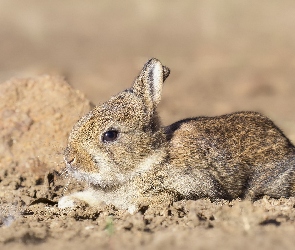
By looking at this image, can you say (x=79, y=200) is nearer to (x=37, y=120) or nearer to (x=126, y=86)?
(x=37, y=120)

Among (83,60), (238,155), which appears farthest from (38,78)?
(83,60)

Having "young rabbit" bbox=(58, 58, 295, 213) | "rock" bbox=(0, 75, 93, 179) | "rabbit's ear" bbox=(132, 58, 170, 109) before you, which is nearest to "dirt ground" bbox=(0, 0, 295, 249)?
"rock" bbox=(0, 75, 93, 179)

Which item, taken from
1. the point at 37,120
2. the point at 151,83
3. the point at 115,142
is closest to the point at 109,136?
the point at 115,142

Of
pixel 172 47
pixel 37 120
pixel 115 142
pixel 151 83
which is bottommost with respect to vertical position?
pixel 115 142

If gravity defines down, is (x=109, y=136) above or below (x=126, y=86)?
below

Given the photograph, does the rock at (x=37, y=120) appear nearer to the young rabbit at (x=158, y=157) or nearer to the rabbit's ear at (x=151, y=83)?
the young rabbit at (x=158, y=157)

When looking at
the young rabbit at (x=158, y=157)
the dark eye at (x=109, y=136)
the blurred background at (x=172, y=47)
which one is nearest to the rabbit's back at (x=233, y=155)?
the young rabbit at (x=158, y=157)

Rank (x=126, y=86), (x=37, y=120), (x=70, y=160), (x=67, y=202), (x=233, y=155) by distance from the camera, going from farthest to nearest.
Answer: (x=126, y=86), (x=37, y=120), (x=233, y=155), (x=67, y=202), (x=70, y=160)

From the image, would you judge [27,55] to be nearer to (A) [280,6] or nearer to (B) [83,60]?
(B) [83,60]

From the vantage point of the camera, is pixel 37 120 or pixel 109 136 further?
pixel 37 120
